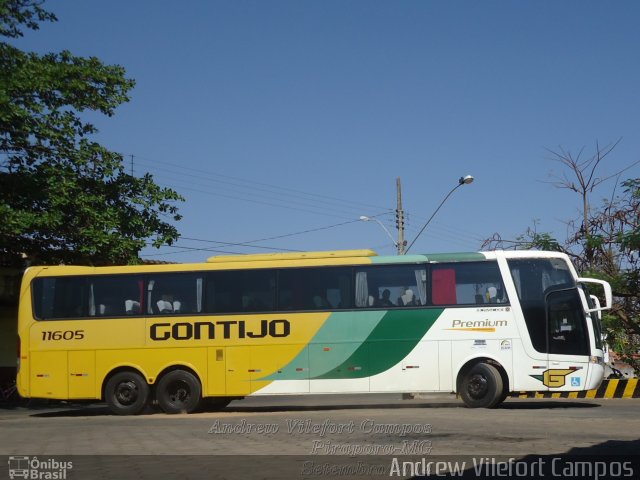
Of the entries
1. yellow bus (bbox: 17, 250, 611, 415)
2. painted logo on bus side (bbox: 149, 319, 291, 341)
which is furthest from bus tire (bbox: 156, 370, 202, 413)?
painted logo on bus side (bbox: 149, 319, 291, 341)

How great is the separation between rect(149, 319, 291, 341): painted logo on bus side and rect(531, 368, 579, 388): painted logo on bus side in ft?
17.5

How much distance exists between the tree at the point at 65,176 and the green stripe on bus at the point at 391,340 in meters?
9.26

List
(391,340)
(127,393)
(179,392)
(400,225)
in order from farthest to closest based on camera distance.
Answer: (400,225)
(127,393)
(179,392)
(391,340)

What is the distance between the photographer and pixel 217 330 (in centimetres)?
1950

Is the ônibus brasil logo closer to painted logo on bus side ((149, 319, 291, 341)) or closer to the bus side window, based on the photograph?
painted logo on bus side ((149, 319, 291, 341))

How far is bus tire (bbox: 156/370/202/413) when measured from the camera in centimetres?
1947

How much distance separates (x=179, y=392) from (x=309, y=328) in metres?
3.22

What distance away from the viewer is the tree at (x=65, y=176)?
2377 cm

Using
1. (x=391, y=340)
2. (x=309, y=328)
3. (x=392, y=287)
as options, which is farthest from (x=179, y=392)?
(x=392, y=287)

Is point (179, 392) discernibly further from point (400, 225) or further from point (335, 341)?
point (400, 225)

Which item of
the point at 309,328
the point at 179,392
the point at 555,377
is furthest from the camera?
the point at 179,392

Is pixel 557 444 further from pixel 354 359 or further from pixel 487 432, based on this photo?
pixel 354 359

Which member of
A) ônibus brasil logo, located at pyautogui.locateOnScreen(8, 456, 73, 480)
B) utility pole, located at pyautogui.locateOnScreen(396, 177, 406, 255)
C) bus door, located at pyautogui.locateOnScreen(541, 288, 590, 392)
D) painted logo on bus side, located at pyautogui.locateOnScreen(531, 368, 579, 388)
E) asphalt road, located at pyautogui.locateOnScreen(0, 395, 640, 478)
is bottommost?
asphalt road, located at pyautogui.locateOnScreen(0, 395, 640, 478)

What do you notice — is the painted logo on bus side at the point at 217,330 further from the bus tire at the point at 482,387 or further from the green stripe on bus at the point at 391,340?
the bus tire at the point at 482,387
